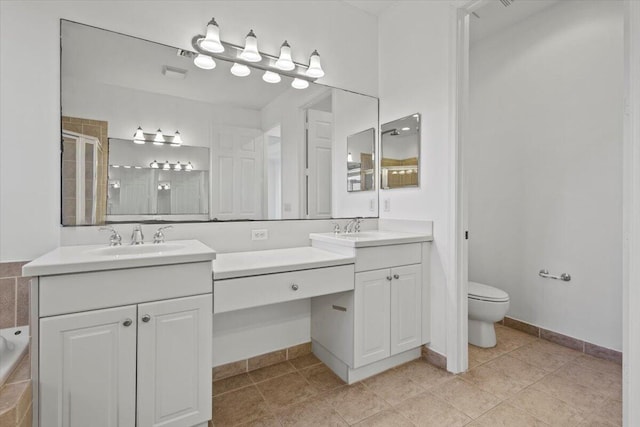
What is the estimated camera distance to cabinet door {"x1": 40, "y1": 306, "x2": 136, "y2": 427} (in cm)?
110

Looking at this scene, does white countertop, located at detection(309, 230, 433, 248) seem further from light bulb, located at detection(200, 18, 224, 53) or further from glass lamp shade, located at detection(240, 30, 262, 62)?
light bulb, located at detection(200, 18, 224, 53)

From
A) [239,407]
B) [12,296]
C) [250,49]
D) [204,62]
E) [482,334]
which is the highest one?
[250,49]

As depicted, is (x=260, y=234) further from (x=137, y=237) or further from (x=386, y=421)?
(x=386, y=421)

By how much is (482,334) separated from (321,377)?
52.0 inches

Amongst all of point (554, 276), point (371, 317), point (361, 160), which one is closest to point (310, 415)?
point (371, 317)

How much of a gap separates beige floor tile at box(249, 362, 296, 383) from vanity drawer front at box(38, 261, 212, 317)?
928 mm

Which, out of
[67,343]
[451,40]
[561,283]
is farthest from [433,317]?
[67,343]

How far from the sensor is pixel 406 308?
205cm

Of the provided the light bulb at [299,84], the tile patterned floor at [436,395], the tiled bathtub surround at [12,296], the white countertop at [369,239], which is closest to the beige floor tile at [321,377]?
the tile patterned floor at [436,395]

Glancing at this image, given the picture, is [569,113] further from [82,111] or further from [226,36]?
[82,111]

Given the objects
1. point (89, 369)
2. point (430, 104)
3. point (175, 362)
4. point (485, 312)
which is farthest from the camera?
point (485, 312)

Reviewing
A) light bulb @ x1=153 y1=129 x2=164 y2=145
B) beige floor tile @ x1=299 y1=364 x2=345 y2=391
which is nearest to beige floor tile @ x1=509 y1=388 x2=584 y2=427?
beige floor tile @ x1=299 y1=364 x2=345 y2=391

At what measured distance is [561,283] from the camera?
2.41 metres

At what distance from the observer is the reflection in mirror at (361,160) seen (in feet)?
8.39
